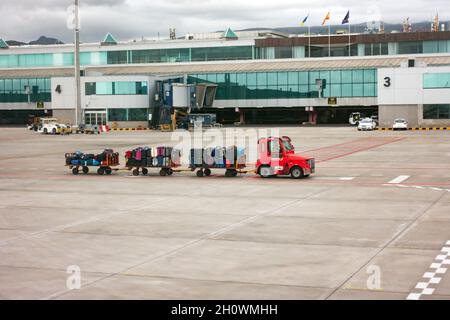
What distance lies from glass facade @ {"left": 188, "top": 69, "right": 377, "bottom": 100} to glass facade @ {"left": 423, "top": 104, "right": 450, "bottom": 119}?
2032cm

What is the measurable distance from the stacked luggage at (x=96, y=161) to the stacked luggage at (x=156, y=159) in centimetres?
105

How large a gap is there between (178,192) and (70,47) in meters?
123

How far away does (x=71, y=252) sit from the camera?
20078mm

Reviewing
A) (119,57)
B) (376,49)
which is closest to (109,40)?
(119,57)

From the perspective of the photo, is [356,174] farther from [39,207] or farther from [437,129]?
[437,129]

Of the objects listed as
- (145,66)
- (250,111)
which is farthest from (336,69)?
(145,66)

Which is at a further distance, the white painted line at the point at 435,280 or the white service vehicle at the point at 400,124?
the white service vehicle at the point at 400,124

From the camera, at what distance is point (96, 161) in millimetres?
42562

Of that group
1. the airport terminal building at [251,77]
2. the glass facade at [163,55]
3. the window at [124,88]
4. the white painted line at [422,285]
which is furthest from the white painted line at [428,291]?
the glass facade at [163,55]

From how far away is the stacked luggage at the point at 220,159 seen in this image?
39.9 metres

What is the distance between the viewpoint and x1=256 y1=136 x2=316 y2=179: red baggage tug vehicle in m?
38.9

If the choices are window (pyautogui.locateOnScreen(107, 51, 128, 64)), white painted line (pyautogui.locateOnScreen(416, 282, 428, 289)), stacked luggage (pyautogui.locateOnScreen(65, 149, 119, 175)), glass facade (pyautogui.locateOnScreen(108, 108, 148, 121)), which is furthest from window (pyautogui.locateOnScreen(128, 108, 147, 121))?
white painted line (pyautogui.locateOnScreen(416, 282, 428, 289))

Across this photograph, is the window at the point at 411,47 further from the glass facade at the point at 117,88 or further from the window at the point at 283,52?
the glass facade at the point at 117,88

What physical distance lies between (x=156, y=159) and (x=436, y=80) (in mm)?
67840
